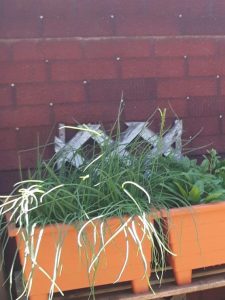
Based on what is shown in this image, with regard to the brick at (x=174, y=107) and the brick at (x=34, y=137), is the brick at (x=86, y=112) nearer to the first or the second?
the brick at (x=34, y=137)

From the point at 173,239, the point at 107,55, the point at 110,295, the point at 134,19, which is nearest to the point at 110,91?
the point at 107,55

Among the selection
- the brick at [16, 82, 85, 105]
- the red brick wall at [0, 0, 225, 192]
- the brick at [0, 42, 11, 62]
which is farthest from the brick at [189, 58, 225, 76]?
the brick at [0, 42, 11, 62]

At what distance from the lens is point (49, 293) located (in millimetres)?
1377

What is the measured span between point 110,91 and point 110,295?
2.72 ft

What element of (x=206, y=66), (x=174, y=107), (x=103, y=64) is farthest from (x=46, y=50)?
(x=206, y=66)

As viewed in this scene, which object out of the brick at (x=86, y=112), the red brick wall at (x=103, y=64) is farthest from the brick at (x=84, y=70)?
the brick at (x=86, y=112)

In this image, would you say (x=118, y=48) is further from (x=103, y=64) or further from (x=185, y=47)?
(x=185, y=47)

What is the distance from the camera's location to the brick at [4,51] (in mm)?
1703

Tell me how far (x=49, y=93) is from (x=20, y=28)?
28 centimetres

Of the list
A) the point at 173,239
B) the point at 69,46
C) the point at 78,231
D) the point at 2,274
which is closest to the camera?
the point at 78,231

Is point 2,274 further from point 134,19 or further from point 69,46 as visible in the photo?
point 134,19

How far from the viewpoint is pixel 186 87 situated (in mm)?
1911

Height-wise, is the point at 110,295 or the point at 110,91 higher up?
the point at 110,91

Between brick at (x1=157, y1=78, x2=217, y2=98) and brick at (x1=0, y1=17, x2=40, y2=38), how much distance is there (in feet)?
1.87
